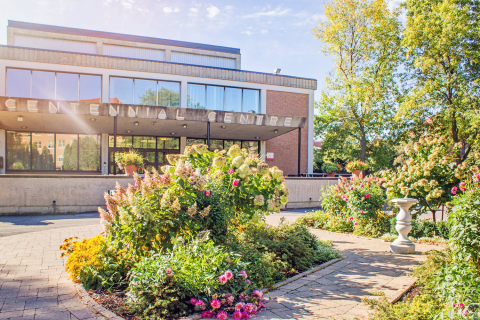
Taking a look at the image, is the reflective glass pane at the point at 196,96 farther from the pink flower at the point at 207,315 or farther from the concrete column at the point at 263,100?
the pink flower at the point at 207,315

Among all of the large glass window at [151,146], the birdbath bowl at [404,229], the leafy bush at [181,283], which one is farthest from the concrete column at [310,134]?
the leafy bush at [181,283]

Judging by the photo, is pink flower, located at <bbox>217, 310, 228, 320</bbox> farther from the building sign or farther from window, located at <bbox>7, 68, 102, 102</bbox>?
window, located at <bbox>7, 68, 102, 102</bbox>

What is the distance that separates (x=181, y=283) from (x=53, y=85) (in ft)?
60.3

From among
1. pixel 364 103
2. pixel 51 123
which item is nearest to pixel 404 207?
pixel 51 123

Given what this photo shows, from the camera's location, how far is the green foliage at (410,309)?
2.99 meters

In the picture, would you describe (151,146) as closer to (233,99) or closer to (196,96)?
(196,96)

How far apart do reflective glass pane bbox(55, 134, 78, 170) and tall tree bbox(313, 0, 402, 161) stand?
1870cm

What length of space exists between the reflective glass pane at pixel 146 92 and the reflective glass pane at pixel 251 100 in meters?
6.00

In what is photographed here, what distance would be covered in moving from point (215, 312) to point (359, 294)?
1888 mm

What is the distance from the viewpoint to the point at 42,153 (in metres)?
18.5

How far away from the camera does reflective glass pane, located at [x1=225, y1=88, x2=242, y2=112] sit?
21500 millimetres

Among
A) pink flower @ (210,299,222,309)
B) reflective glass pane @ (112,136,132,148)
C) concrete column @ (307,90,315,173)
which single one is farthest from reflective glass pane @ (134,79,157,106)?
pink flower @ (210,299,222,309)

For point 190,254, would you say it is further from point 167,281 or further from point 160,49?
point 160,49

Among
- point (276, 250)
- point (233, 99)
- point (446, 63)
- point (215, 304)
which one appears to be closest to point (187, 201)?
point (215, 304)
